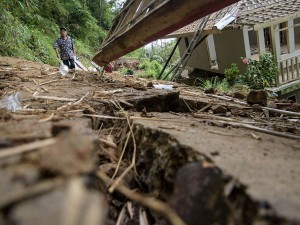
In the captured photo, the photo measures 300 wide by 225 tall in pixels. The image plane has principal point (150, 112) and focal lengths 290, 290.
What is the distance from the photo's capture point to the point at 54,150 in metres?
0.90

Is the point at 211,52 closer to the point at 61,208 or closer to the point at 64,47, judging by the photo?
the point at 64,47

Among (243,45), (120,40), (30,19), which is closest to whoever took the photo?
(120,40)

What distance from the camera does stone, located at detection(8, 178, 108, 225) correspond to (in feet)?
2.25

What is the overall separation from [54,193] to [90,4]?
81.3ft

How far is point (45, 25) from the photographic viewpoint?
591 inches

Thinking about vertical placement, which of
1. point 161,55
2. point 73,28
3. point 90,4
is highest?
point 90,4

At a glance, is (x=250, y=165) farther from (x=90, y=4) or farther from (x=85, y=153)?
(x=90, y=4)

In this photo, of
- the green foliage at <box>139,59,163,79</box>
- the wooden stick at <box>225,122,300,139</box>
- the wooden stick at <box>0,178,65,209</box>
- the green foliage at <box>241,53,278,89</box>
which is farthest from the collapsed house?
the wooden stick at <box>0,178,65,209</box>

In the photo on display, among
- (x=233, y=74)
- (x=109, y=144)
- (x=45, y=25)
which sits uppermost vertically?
(x=45, y=25)

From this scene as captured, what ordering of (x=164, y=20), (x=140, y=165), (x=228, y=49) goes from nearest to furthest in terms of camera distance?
1. (x=140, y=165)
2. (x=164, y=20)
3. (x=228, y=49)

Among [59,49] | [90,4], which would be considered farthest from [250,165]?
[90,4]

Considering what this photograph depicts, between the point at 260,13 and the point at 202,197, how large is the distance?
12467 mm

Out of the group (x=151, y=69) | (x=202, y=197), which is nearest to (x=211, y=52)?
(x=151, y=69)

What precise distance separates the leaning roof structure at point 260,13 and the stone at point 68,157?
34.8 ft
